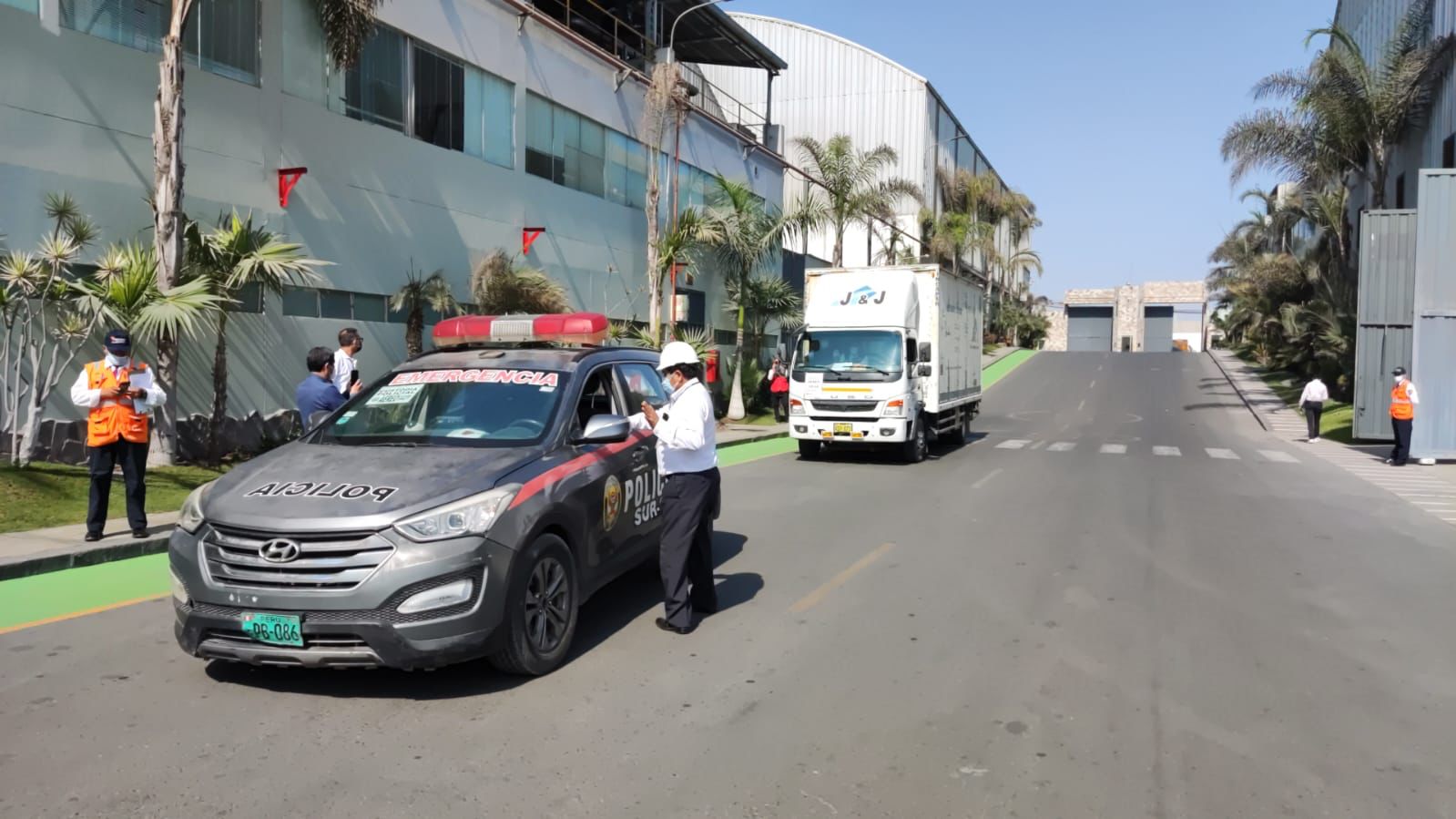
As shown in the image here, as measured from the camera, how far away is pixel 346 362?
33.3 ft

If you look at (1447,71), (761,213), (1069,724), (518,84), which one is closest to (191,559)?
(1069,724)

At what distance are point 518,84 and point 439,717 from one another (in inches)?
740

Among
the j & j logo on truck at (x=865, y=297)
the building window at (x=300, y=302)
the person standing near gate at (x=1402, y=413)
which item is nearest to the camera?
the building window at (x=300, y=302)

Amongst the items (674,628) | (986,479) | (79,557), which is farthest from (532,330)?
(986,479)

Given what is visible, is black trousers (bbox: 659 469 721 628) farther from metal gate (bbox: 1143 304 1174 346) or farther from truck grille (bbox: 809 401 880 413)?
metal gate (bbox: 1143 304 1174 346)

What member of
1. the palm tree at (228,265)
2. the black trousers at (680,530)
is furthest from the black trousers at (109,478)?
the black trousers at (680,530)

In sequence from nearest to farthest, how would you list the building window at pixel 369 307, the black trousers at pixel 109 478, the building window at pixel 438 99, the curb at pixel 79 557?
the curb at pixel 79 557
the black trousers at pixel 109 478
the building window at pixel 369 307
the building window at pixel 438 99

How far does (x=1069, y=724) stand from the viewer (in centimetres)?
479

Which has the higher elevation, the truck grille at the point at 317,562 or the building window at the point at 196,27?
the building window at the point at 196,27

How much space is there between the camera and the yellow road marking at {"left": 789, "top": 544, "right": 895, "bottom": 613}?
276 inches

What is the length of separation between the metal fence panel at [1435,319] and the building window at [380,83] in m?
19.5

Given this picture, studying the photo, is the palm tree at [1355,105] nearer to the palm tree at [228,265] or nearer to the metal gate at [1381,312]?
the metal gate at [1381,312]

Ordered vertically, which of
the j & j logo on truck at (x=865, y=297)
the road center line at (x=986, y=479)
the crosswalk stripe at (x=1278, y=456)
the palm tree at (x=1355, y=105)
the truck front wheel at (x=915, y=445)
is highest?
the palm tree at (x=1355, y=105)

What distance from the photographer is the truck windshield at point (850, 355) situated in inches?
658
